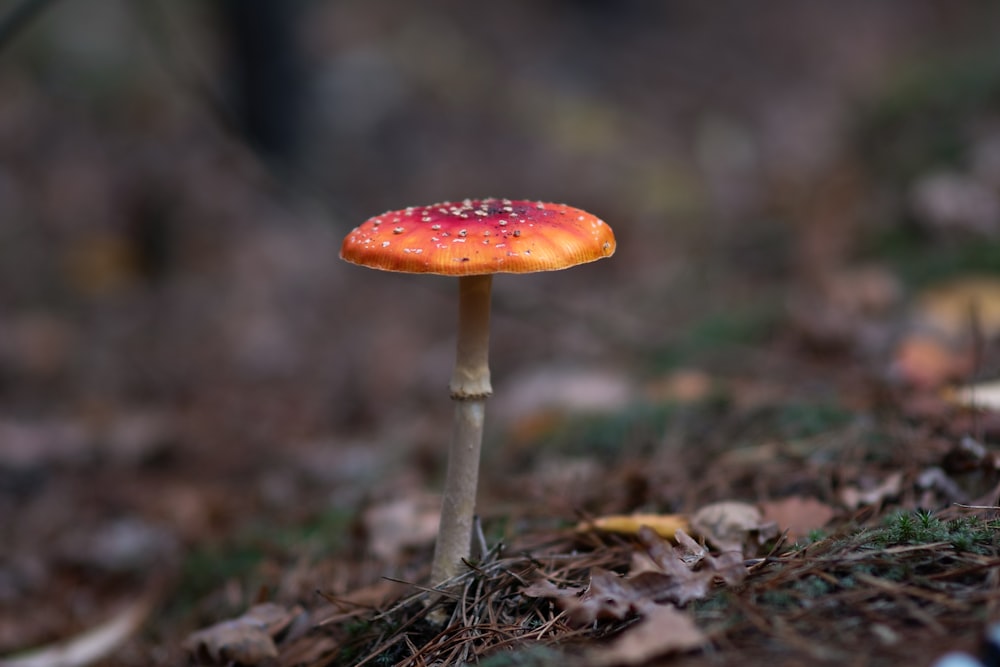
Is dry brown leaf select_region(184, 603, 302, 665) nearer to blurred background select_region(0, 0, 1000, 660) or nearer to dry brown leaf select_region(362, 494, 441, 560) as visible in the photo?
dry brown leaf select_region(362, 494, 441, 560)

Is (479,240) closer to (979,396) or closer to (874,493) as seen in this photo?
(874,493)

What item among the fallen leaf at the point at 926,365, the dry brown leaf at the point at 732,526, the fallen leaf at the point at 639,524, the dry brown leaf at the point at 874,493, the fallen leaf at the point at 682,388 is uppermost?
the fallen leaf at the point at 926,365

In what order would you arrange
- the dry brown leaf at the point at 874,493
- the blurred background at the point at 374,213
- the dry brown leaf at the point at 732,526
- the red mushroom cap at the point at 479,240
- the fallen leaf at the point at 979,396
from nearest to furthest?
the red mushroom cap at the point at 479,240
the dry brown leaf at the point at 732,526
the dry brown leaf at the point at 874,493
the fallen leaf at the point at 979,396
the blurred background at the point at 374,213

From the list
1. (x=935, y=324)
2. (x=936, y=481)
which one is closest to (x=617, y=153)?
(x=935, y=324)

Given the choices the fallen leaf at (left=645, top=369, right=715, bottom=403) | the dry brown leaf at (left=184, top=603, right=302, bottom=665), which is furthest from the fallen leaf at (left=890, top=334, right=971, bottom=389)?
the dry brown leaf at (left=184, top=603, right=302, bottom=665)

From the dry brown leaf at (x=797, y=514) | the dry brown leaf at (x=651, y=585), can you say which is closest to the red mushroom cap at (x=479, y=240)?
the dry brown leaf at (x=651, y=585)

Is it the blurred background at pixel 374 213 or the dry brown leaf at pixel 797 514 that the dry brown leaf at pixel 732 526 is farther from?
the blurred background at pixel 374 213
